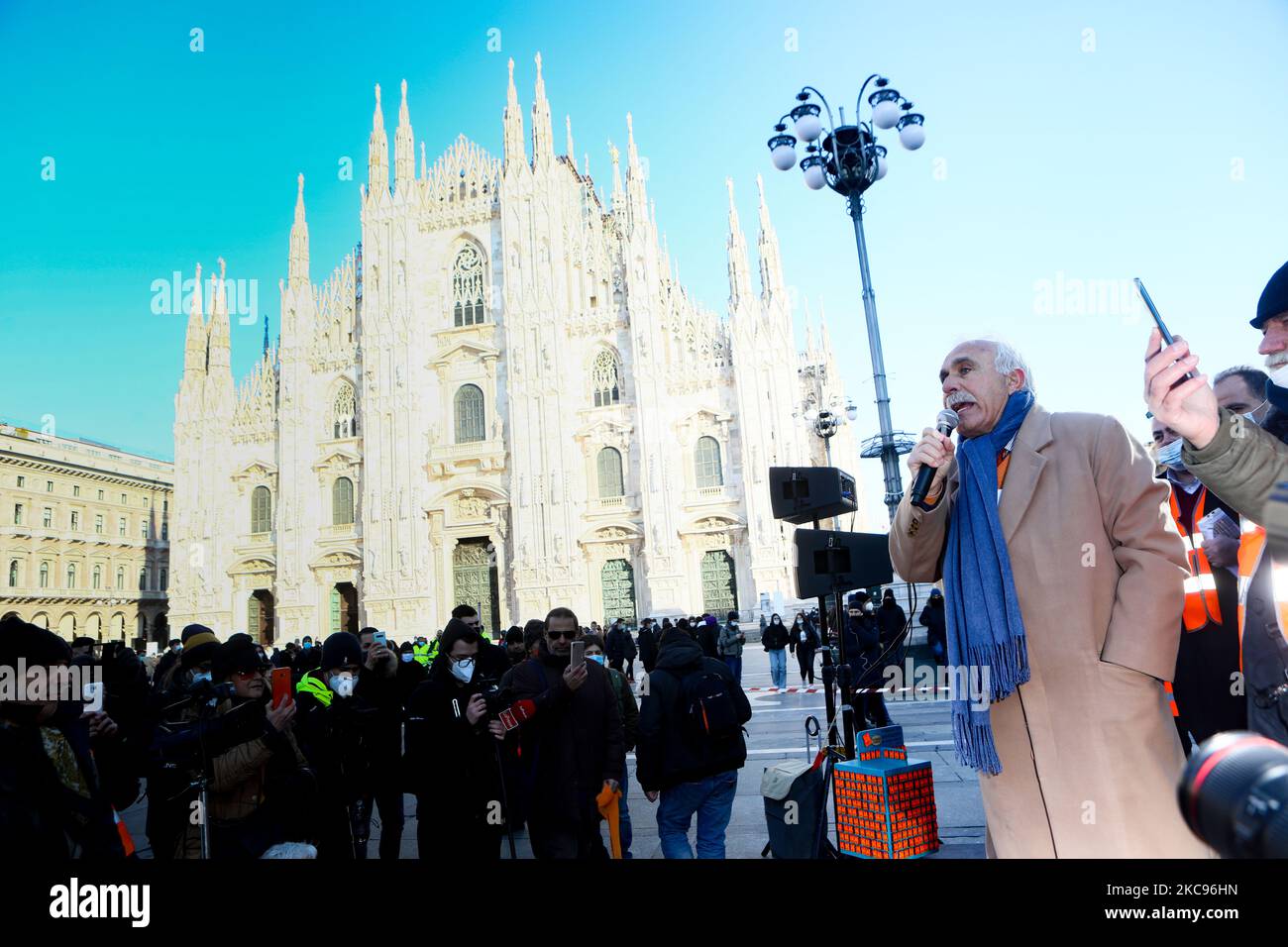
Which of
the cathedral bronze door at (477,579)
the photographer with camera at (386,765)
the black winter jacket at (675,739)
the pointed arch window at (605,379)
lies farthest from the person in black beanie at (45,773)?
the cathedral bronze door at (477,579)

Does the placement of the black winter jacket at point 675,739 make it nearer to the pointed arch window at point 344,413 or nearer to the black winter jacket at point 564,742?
the black winter jacket at point 564,742

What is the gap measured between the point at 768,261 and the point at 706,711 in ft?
81.1

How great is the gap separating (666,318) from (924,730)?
68.3ft

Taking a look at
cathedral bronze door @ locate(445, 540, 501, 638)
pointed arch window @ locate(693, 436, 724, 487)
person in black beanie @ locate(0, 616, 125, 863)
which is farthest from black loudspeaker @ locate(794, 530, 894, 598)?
cathedral bronze door @ locate(445, 540, 501, 638)

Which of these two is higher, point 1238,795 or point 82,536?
point 82,536

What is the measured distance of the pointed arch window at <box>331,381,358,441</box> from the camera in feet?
97.1

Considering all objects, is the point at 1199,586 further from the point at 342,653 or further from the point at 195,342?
the point at 195,342

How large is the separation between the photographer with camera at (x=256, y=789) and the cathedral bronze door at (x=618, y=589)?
74.2 ft

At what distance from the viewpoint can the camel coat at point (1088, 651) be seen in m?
1.86

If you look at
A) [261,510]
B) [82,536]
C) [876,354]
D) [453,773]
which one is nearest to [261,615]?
[261,510]

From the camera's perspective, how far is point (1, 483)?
28531 millimetres

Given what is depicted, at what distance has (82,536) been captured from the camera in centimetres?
3156

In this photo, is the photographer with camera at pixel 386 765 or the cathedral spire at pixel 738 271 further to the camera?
the cathedral spire at pixel 738 271
